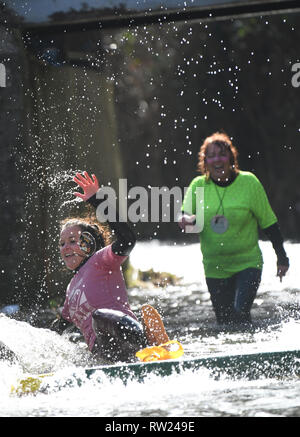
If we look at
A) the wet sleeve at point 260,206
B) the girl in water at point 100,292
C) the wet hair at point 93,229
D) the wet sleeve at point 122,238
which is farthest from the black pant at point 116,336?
the wet sleeve at point 260,206

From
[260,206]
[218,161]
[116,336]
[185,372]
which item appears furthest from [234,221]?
[185,372]

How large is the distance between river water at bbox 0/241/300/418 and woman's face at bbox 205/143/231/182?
1.24 m

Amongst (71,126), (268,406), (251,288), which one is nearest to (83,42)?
(71,126)

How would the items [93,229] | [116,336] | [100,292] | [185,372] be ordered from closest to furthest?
[185,372], [116,336], [100,292], [93,229]

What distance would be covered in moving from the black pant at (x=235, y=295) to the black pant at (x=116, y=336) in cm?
187

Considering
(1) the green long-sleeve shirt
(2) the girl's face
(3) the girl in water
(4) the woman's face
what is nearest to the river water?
(3) the girl in water

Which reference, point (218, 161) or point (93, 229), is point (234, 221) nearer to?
point (218, 161)

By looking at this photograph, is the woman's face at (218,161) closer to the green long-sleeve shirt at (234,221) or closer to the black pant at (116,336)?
the green long-sleeve shirt at (234,221)

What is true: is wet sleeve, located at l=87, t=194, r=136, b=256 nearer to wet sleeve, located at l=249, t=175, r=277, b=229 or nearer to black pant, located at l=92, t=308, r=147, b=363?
black pant, located at l=92, t=308, r=147, b=363

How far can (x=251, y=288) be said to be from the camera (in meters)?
8.95

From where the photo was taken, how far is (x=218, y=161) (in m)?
9.09

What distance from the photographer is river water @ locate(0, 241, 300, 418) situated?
587 centimetres

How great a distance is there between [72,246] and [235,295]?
185 centimetres

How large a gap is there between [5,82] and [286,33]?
13866mm
